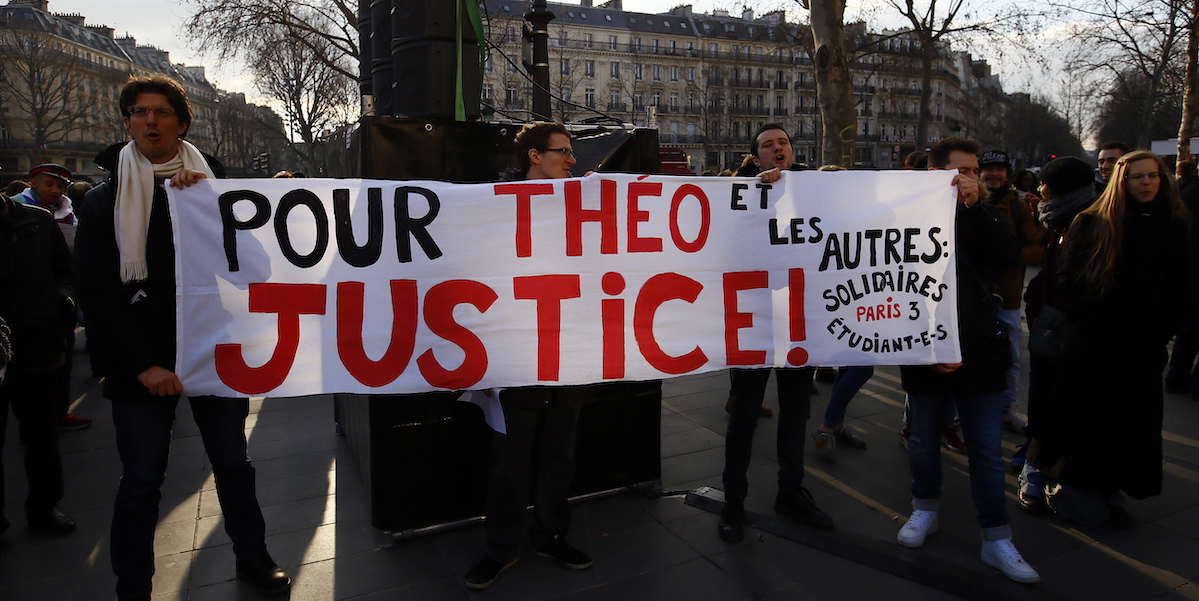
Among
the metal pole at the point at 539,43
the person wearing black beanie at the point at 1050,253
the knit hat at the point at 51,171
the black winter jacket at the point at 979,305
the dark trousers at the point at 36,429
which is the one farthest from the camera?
the metal pole at the point at 539,43

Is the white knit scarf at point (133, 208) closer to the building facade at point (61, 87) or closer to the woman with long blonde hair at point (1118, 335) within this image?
the woman with long blonde hair at point (1118, 335)

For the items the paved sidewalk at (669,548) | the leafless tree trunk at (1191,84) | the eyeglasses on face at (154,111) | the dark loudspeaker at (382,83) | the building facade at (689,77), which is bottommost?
the paved sidewalk at (669,548)

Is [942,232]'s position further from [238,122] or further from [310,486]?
[238,122]

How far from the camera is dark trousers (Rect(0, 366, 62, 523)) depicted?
3.67 m

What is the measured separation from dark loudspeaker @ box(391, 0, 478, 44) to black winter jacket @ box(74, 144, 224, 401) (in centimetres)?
162

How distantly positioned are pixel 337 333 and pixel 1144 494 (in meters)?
3.89

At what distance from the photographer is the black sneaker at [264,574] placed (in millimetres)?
3037

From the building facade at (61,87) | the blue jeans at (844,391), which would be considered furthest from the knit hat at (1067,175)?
the building facade at (61,87)

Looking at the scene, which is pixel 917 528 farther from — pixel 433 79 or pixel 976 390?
pixel 433 79

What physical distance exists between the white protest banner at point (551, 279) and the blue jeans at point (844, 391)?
3.76ft

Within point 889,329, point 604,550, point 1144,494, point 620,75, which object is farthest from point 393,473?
point 620,75

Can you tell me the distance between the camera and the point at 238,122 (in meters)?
75.9

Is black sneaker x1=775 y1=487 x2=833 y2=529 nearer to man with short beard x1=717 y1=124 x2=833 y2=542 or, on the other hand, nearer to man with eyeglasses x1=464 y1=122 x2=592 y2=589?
man with short beard x1=717 y1=124 x2=833 y2=542

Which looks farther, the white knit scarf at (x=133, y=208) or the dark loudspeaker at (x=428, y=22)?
the dark loudspeaker at (x=428, y=22)
